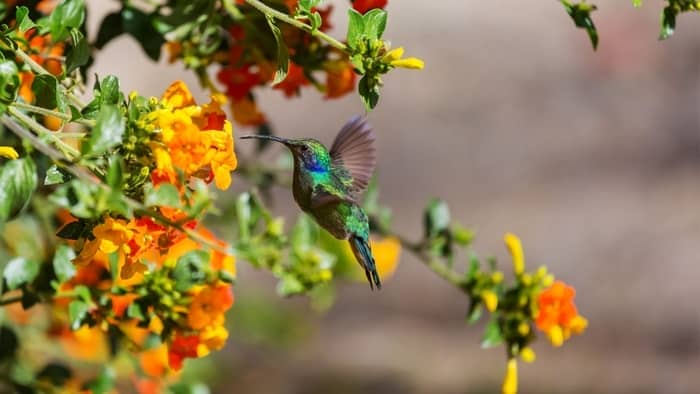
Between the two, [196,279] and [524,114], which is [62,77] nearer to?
[196,279]

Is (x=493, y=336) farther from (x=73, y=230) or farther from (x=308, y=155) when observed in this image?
(x=73, y=230)

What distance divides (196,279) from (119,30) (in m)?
0.34

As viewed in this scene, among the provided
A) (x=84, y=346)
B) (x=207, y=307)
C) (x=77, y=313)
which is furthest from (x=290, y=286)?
(x=84, y=346)

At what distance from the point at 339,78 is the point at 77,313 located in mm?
397

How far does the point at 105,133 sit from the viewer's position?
79 cm

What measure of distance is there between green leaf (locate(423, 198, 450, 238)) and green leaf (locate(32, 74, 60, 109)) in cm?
63

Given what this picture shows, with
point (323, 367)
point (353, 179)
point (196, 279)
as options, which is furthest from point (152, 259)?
point (323, 367)

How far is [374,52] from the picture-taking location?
3.08ft

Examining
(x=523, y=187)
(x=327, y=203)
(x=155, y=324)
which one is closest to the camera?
(x=327, y=203)

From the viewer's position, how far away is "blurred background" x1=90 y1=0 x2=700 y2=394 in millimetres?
3717

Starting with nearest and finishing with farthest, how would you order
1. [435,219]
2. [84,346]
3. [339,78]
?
1. [339,78]
2. [435,219]
3. [84,346]

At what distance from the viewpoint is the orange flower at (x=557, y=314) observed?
4.14 ft

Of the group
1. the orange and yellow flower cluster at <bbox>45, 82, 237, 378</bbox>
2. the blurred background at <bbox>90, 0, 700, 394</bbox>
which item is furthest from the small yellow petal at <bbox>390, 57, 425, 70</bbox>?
the blurred background at <bbox>90, 0, 700, 394</bbox>

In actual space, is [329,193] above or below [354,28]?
below
